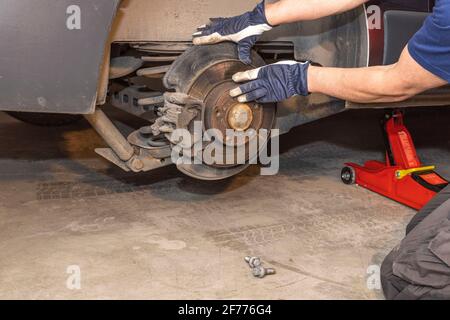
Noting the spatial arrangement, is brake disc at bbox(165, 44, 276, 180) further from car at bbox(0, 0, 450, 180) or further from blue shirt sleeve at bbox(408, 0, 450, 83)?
blue shirt sleeve at bbox(408, 0, 450, 83)

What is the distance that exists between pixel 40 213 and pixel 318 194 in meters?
1.37

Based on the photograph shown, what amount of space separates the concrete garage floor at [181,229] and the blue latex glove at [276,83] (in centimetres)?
61

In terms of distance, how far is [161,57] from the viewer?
90.8 inches

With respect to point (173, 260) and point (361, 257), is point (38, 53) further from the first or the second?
point (361, 257)

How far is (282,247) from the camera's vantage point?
7.29ft

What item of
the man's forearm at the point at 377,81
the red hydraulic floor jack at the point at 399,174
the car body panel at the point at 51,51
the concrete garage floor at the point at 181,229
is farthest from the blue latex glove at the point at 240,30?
the red hydraulic floor jack at the point at 399,174

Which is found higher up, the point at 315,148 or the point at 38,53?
the point at 38,53

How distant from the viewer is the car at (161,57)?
68.8 inches

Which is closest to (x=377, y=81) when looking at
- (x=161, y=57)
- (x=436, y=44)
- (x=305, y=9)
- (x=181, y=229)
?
(x=436, y=44)

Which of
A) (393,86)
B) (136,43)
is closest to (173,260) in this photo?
(136,43)

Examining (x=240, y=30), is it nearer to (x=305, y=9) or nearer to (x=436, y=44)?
(x=305, y=9)

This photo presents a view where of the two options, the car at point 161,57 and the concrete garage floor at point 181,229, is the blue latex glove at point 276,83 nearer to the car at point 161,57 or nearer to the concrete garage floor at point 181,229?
the car at point 161,57

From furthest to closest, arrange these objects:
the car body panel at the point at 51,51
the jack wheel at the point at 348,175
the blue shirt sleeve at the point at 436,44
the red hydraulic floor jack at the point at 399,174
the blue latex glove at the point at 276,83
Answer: the jack wheel at the point at 348,175 < the red hydraulic floor jack at the point at 399,174 < the blue latex glove at the point at 276,83 < the car body panel at the point at 51,51 < the blue shirt sleeve at the point at 436,44

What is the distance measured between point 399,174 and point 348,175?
13.0 inches
